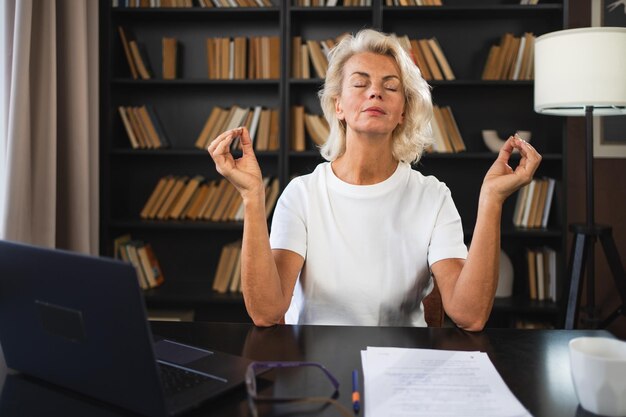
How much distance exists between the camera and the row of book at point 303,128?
10.6 ft

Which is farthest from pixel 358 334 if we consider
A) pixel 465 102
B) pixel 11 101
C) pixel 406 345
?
pixel 465 102

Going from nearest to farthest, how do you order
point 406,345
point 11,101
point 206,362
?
1. point 206,362
2. point 406,345
3. point 11,101

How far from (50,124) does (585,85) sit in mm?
2260

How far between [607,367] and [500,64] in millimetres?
2637

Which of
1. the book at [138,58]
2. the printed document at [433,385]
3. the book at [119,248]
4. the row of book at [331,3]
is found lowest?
the book at [119,248]

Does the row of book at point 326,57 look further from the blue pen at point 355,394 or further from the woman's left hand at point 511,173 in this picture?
the blue pen at point 355,394

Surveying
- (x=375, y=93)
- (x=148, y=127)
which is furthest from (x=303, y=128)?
(x=375, y=93)

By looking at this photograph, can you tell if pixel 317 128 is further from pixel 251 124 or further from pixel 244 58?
pixel 244 58

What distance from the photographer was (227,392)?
877mm

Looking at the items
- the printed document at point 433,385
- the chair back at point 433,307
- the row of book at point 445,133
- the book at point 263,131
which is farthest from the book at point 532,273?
the printed document at point 433,385

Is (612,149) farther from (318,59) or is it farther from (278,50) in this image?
(278,50)

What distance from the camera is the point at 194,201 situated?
334 centimetres

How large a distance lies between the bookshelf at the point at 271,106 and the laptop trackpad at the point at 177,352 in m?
2.12

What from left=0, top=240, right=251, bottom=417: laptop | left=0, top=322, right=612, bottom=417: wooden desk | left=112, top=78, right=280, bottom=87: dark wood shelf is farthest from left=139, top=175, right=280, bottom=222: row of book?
left=0, top=240, right=251, bottom=417: laptop
